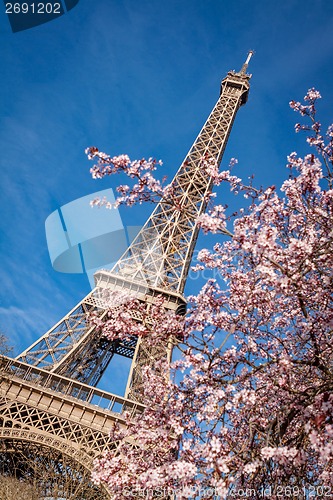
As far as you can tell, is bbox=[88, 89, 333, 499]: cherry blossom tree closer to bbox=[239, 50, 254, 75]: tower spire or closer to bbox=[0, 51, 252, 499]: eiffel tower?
bbox=[0, 51, 252, 499]: eiffel tower

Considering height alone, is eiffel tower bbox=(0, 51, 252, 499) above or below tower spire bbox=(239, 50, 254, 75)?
below

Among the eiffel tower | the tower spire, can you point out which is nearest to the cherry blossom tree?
the eiffel tower

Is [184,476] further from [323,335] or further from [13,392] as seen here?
[13,392]

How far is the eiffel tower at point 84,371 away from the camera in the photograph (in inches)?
719

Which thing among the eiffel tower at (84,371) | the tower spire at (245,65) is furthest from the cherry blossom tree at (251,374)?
the tower spire at (245,65)

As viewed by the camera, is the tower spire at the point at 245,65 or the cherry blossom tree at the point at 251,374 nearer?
the cherry blossom tree at the point at 251,374

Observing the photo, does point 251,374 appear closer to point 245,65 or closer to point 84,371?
point 84,371

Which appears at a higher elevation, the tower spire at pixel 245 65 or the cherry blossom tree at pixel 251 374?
the tower spire at pixel 245 65

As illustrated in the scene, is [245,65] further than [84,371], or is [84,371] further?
[245,65]

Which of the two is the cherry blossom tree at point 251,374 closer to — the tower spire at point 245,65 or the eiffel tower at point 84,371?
the eiffel tower at point 84,371

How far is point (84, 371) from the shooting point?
81.3 ft

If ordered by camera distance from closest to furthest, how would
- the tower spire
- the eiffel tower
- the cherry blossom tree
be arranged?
the cherry blossom tree < the eiffel tower < the tower spire

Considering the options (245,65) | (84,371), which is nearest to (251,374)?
(84,371)

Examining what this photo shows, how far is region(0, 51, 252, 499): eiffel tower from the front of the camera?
1825 centimetres
